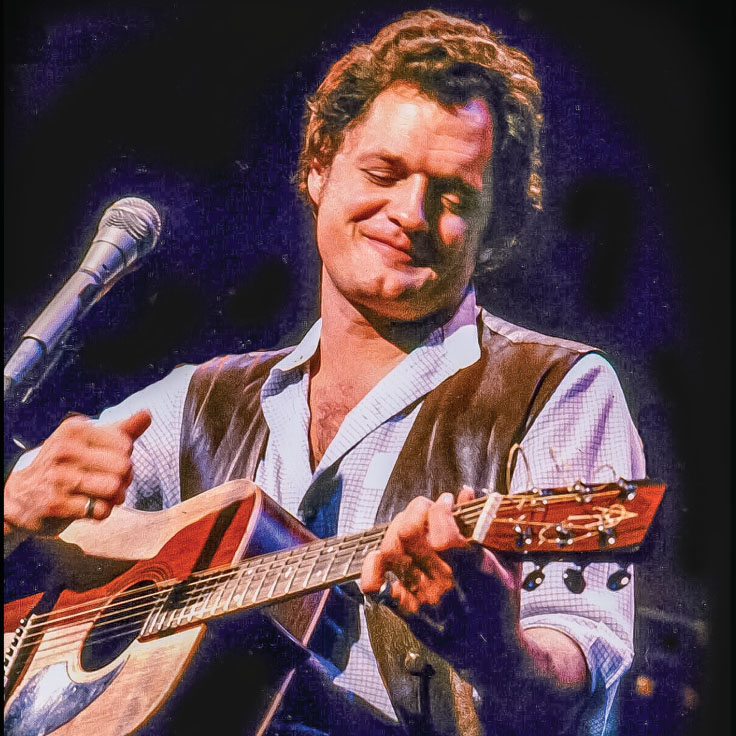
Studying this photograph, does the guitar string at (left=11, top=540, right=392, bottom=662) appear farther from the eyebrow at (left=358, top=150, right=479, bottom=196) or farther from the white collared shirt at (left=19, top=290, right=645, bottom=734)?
the eyebrow at (left=358, top=150, right=479, bottom=196)

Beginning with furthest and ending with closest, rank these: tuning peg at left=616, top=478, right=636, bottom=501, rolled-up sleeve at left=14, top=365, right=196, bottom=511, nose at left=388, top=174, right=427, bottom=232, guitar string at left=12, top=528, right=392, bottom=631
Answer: rolled-up sleeve at left=14, top=365, right=196, bottom=511 < nose at left=388, top=174, right=427, bottom=232 < guitar string at left=12, top=528, right=392, bottom=631 < tuning peg at left=616, top=478, right=636, bottom=501

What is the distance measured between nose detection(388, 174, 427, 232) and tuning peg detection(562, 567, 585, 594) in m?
0.89

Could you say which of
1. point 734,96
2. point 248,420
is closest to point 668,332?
point 734,96

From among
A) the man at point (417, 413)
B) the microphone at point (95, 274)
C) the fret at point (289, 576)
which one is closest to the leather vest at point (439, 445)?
the man at point (417, 413)

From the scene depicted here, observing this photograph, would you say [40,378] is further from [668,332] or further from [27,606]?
[668,332]

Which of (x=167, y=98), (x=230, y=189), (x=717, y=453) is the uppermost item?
(x=167, y=98)

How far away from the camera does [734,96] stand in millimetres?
2459

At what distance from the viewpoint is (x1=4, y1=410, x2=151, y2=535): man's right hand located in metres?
2.51

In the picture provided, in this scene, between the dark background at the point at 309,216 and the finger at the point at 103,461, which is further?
the finger at the point at 103,461

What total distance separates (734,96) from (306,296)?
121cm

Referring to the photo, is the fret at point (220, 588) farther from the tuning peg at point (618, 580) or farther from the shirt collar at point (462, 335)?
the tuning peg at point (618, 580)

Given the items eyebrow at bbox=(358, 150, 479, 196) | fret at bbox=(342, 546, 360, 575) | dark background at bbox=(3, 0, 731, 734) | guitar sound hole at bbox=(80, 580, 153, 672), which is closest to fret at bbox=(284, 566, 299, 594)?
fret at bbox=(342, 546, 360, 575)

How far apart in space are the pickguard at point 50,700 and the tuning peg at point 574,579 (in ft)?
3.55

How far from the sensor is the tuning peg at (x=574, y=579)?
7.19ft
